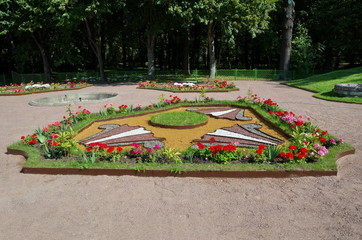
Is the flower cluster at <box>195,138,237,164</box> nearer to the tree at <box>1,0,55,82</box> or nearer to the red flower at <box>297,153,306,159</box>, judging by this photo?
the red flower at <box>297,153,306,159</box>

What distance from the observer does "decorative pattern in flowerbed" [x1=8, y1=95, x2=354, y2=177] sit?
5.53 m

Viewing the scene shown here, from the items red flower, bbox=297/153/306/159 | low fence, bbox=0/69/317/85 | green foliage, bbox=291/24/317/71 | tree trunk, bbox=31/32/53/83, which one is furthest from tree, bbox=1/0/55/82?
green foliage, bbox=291/24/317/71

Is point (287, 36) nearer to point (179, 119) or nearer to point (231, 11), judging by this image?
point (231, 11)

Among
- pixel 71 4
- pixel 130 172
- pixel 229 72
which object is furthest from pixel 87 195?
pixel 229 72

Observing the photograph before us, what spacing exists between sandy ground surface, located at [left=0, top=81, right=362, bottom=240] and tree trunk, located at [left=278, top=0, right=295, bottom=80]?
23.7 meters

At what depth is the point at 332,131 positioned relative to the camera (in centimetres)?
829

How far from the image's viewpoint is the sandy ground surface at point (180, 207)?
150 inches

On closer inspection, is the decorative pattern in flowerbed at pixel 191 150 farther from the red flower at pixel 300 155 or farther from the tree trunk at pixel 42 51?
the tree trunk at pixel 42 51

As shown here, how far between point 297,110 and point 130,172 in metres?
8.53

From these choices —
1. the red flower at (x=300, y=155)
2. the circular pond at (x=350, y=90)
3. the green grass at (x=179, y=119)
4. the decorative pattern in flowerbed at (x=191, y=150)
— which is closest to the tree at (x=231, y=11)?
the circular pond at (x=350, y=90)

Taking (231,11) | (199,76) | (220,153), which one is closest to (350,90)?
(220,153)

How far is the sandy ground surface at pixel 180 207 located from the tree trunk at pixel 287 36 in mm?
23690

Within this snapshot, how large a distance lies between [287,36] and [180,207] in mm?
27343

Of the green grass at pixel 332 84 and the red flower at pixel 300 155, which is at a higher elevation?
the green grass at pixel 332 84
